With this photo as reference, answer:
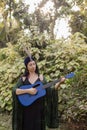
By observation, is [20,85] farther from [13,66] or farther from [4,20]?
[4,20]

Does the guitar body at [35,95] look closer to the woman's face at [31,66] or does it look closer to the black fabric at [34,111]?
the black fabric at [34,111]

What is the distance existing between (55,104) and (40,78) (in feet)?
1.35

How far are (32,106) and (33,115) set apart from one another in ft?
0.40

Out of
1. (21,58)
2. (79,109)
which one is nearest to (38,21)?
(21,58)

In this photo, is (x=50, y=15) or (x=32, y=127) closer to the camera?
(x=32, y=127)

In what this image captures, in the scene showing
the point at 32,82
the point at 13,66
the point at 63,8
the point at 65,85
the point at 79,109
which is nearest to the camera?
the point at 32,82

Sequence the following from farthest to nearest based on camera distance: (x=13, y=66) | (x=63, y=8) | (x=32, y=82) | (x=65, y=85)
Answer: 1. (x=63, y=8)
2. (x=13, y=66)
3. (x=65, y=85)
4. (x=32, y=82)

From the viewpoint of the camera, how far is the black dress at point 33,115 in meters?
3.31

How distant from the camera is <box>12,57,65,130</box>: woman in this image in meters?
3.31

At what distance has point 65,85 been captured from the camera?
227 inches

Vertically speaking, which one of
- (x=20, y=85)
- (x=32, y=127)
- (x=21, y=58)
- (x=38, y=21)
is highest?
(x=38, y=21)

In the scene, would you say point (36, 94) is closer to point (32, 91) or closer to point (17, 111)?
point (32, 91)

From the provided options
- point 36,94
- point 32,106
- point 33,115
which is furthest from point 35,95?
point 33,115

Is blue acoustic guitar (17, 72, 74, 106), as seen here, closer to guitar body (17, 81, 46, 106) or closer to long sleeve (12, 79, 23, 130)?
guitar body (17, 81, 46, 106)
